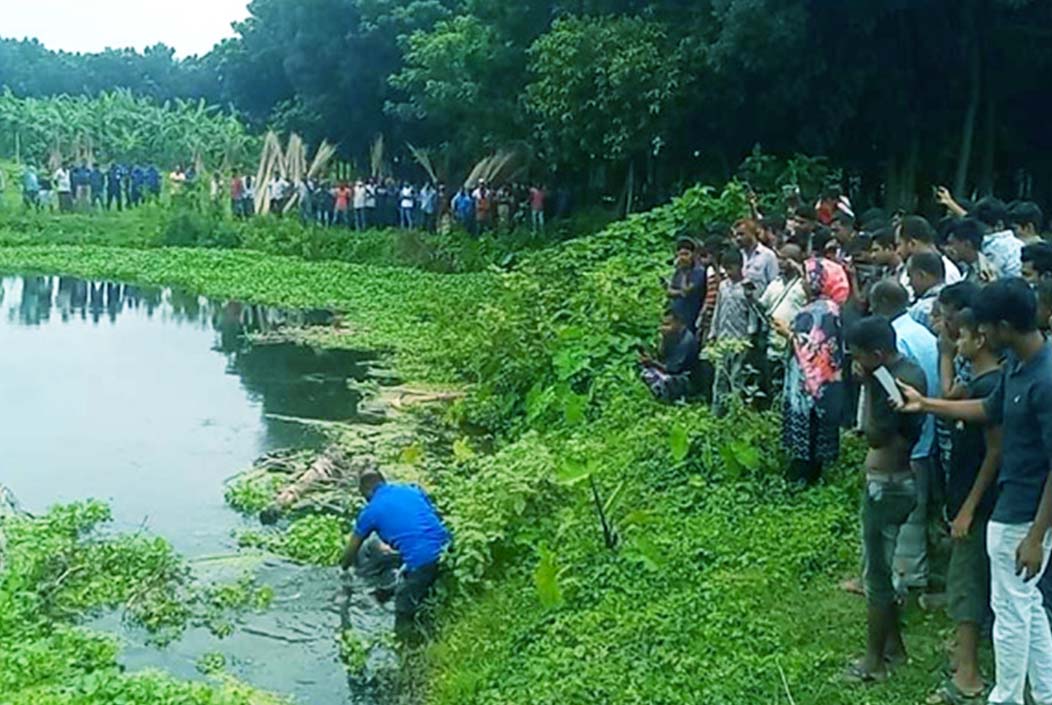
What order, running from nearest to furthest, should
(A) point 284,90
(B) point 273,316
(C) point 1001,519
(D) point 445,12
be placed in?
1. (C) point 1001,519
2. (B) point 273,316
3. (D) point 445,12
4. (A) point 284,90

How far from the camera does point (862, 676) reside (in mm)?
7027

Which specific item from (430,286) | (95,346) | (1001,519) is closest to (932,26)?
(430,286)

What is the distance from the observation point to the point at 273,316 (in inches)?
1002

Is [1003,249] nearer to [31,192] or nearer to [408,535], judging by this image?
[408,535]

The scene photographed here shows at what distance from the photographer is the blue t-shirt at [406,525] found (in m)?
9.75

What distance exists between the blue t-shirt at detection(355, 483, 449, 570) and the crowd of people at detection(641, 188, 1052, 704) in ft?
8.58

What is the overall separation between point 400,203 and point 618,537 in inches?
1024

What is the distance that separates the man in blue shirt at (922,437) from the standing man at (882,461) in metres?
0.56

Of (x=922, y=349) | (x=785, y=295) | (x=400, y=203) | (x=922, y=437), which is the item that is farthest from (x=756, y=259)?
(x=400, y=203)

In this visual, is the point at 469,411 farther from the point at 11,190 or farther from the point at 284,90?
the point at 11,190

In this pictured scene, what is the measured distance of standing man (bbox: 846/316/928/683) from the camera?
672cm

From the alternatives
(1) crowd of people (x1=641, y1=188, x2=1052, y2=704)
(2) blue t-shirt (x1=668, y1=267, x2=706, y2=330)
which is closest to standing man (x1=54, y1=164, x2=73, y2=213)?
(2) blue t-shirt (x1=668, y1=267, x2=706, y2=330)

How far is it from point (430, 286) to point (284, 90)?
1567 cm

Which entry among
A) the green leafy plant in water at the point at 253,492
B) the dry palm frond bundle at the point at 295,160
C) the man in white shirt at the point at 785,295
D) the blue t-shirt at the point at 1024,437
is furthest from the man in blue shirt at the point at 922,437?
the dry palm frond bundle at the point at 295,160
